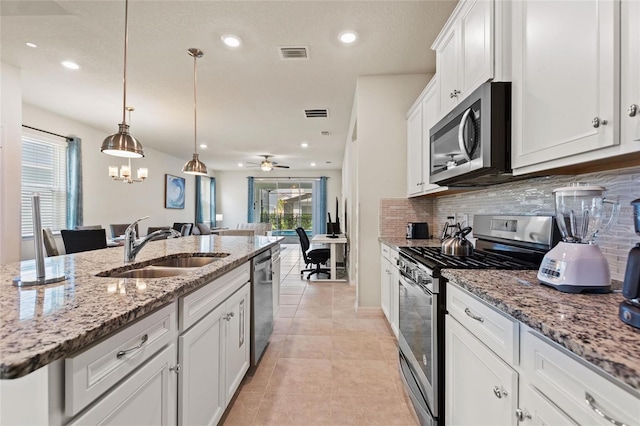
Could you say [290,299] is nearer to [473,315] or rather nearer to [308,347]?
[308,347]

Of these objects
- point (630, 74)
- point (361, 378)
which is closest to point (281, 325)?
point (361, 378)

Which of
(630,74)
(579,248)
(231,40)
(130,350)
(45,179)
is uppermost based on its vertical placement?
(231,40)

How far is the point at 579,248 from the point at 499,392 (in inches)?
21.5

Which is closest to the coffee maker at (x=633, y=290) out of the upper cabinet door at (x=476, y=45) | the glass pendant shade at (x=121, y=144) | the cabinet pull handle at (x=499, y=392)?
the cabinet pull handle at (x=499, y=392)

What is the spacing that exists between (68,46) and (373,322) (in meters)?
4.09

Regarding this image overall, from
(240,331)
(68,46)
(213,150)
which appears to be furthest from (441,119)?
(213,150)

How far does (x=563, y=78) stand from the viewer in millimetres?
1057

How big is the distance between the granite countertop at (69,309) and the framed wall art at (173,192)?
6.90 meters

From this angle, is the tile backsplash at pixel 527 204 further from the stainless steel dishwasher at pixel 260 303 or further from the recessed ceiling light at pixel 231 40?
the recessed ceiling light at pixel 231 40

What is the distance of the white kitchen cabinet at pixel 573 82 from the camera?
858mm

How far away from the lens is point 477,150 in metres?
1.52

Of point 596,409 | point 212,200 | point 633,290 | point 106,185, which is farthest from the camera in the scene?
Result: point 212,200

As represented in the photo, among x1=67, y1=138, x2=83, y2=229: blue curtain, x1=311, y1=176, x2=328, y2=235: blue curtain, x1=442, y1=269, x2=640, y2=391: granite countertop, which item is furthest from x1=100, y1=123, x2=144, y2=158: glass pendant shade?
x1=311, y1=176, x2=328, y2=235: blue curtain

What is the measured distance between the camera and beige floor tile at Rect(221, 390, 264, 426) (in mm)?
1687
